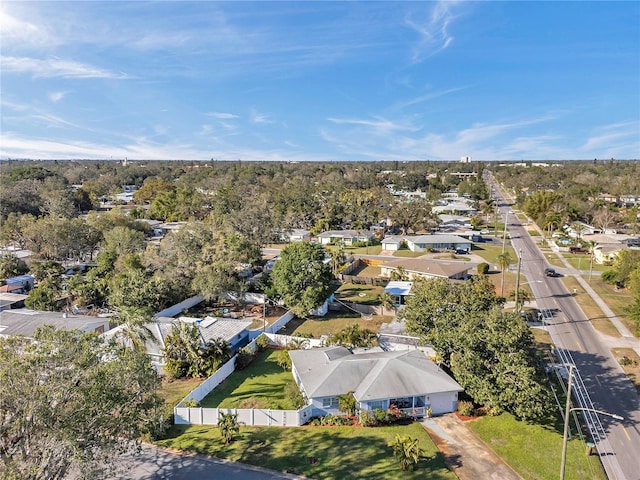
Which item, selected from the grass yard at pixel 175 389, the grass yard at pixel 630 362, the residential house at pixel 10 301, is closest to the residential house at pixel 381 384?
the grass yard at pixel 175 389

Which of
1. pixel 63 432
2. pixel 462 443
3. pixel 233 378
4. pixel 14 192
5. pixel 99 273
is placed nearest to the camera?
pixel 63 432

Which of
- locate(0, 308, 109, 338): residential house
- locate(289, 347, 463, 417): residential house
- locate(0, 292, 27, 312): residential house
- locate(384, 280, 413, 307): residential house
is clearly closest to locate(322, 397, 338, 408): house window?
locate(289, 347, 463, 417): residential house

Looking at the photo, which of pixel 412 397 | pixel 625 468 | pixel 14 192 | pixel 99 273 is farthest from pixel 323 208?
pixel 625 468

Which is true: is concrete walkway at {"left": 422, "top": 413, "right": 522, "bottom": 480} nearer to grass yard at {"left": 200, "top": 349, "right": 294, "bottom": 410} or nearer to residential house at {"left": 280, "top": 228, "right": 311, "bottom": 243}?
grass yard at {"left": 200, "top": 349, "right": 294, "bottom": 410}

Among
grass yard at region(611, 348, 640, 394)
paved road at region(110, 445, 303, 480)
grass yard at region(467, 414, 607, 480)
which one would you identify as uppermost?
grass yard at region(611, 348, 640, 394)

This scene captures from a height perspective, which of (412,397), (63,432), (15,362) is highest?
(15,362)

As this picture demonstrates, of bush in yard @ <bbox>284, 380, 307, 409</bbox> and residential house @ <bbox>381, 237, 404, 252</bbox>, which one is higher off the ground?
residential house @ <bbox>381, 237, 404, 252</bbox>

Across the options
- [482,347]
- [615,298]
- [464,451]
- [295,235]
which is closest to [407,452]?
[464,451]

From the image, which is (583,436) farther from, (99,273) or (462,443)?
(99,273)
